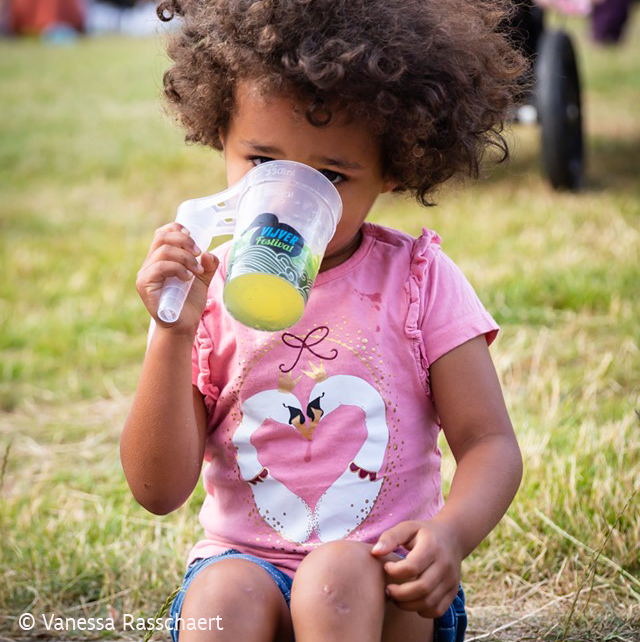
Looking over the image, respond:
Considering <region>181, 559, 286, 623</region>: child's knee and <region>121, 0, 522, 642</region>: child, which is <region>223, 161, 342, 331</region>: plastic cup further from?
<region>181, 559, 286, 623</region>: child's knee

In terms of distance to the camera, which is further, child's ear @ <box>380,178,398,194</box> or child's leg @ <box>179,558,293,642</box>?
child's ear @ <box>380,178,398,194</box>

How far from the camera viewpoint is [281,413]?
143 centimetres

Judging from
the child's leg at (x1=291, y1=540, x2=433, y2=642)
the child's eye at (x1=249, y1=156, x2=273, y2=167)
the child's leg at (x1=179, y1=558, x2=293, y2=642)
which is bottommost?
the child's leg at (x1=179, y1=558, x2=293, y2=642)

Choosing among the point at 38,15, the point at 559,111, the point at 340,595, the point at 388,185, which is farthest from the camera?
the point at 38,15

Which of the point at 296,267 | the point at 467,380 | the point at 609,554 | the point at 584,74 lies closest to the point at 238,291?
the point at 296,267

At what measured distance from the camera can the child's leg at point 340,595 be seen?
1.15 metres

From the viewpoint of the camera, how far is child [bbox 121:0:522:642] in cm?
136

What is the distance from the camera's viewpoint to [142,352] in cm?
319

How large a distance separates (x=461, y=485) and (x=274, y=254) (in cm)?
43

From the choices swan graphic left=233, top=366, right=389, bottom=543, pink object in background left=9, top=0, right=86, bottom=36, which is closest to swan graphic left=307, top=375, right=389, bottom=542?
swan graphic left=233, top=366, right=389, bottom=543

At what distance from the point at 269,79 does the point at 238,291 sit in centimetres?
35

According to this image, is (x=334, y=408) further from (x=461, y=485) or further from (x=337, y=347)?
(x=461, y=485)

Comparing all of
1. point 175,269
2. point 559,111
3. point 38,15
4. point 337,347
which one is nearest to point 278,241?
point 175,269

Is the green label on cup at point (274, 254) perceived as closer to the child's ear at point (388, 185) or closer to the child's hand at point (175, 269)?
the child's hand at point (175, 269)
